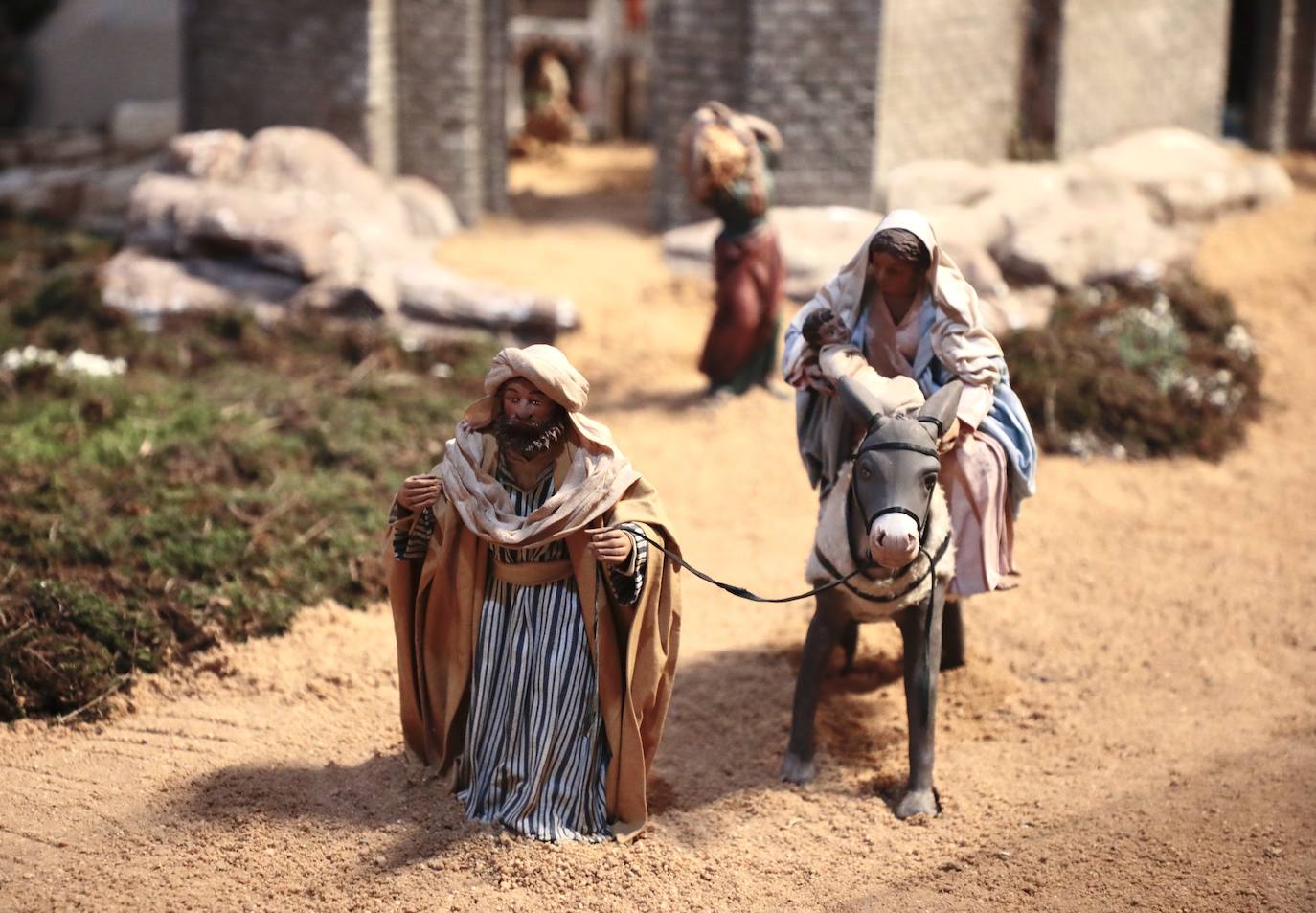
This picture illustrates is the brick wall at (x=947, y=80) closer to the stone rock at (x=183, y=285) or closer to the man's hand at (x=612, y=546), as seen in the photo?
the stone rock at (x=183, y=285)

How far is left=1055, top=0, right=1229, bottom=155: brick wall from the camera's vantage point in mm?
16078

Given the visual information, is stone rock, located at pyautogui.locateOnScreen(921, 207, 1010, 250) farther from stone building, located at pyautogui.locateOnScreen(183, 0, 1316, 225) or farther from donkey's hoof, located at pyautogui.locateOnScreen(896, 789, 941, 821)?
donkey's hoof, located at pyautogui.locateOnScreen(896, 789, 941, 821)

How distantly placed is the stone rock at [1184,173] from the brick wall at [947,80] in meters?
1.01

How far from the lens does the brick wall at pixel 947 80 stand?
48.5 ft

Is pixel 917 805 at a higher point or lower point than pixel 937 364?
lower

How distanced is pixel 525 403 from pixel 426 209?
9.62 meters

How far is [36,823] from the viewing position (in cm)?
647

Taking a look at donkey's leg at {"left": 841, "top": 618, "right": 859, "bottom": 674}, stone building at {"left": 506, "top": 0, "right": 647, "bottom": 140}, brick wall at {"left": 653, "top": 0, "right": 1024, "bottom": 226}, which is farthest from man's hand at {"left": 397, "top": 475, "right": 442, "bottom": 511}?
stone building at {"left": 506, "top": 0, "right": 647, "bottom": 140}

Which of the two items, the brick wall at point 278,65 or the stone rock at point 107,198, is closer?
the brick wall at point 278,65

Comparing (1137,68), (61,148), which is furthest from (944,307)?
(61,148)

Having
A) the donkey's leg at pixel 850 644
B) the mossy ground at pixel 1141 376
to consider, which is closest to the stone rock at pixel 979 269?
the mossy ground at pixel 1141 376

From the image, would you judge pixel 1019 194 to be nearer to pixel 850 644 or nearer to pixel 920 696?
pixel 850 644

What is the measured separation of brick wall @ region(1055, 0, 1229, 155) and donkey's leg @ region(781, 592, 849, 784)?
10230mm

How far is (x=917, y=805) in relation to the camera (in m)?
6.87
